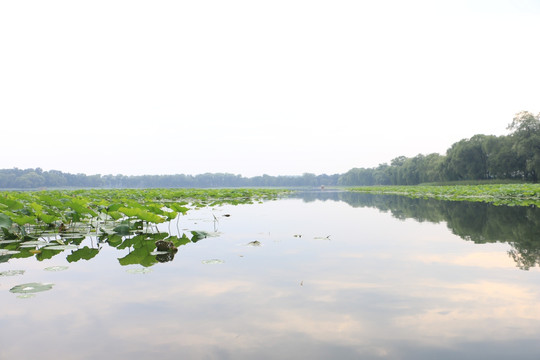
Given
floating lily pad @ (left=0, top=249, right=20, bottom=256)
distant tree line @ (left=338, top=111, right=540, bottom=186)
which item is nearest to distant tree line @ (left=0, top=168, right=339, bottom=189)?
distant tree line @ (left=338, top=111, right=540, bottom=186)

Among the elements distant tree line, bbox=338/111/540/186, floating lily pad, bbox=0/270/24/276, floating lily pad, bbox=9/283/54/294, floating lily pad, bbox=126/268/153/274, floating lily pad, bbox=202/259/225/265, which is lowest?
floating lily pad, bbox=202/259/225/265

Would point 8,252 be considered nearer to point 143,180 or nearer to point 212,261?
point 212,261

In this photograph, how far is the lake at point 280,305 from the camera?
183cm

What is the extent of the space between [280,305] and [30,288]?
2.03m

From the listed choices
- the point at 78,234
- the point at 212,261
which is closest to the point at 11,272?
the point at 212,261

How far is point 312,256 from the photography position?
161 inches

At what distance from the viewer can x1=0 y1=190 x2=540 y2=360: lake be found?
183cm

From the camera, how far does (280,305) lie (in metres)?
2.41

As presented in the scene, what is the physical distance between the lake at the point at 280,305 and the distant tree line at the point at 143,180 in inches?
3489

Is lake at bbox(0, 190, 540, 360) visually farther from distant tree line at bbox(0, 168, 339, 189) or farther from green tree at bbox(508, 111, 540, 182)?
distant tree line at bbox(0, 168, 339, 189)

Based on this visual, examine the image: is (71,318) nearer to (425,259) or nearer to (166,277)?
(166,277)

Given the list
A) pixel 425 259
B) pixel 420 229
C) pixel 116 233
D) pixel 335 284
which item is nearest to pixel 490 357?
pixel 335 284

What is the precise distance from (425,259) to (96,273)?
10.9ft

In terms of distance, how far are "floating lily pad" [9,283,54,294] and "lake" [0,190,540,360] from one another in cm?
3
